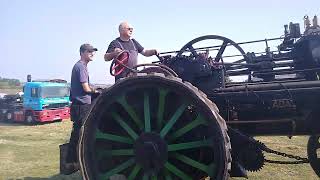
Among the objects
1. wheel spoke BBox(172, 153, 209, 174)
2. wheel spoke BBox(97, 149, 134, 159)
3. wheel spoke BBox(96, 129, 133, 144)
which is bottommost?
wheel spoke BBox(172, 153, 209, 174)

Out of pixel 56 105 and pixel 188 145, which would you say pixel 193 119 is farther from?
pixel 56 105

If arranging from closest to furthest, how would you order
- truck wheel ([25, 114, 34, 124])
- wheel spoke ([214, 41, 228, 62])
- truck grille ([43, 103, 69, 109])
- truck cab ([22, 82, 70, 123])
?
wheel spoke ([214, 41, 228, 62]), truck cab ([22, 82, 70, 123]), truck wheel ([25, 114, 34, 124]), truck grille ([43, 103, 69, 109])

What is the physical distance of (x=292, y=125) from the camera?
4.65 meters

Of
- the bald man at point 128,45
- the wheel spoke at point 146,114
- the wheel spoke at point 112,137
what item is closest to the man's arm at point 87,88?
the bald man at point 128,45

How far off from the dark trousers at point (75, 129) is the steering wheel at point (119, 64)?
0.79 metres

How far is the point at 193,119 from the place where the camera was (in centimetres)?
460

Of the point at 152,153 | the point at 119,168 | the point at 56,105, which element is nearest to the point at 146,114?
the point at 152,153

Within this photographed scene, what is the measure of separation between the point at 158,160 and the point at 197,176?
24.5 inches

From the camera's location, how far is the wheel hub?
14.1 ft

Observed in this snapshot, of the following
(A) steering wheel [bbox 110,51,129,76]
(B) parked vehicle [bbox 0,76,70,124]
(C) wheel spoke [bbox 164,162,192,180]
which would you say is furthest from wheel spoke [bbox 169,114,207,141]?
(B) parked vehicle [bbox 0,76,70,124]

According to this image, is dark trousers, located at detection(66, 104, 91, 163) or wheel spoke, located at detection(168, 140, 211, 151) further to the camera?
dark trousers, located at detection(66, 104, 91, 163)

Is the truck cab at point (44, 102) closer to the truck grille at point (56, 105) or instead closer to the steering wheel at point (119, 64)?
the truck grille at point (56, 105)

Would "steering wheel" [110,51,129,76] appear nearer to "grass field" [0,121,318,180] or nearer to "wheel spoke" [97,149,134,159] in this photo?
"wheel spoke" [97,149,134,159]

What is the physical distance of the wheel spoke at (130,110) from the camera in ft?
14.8
